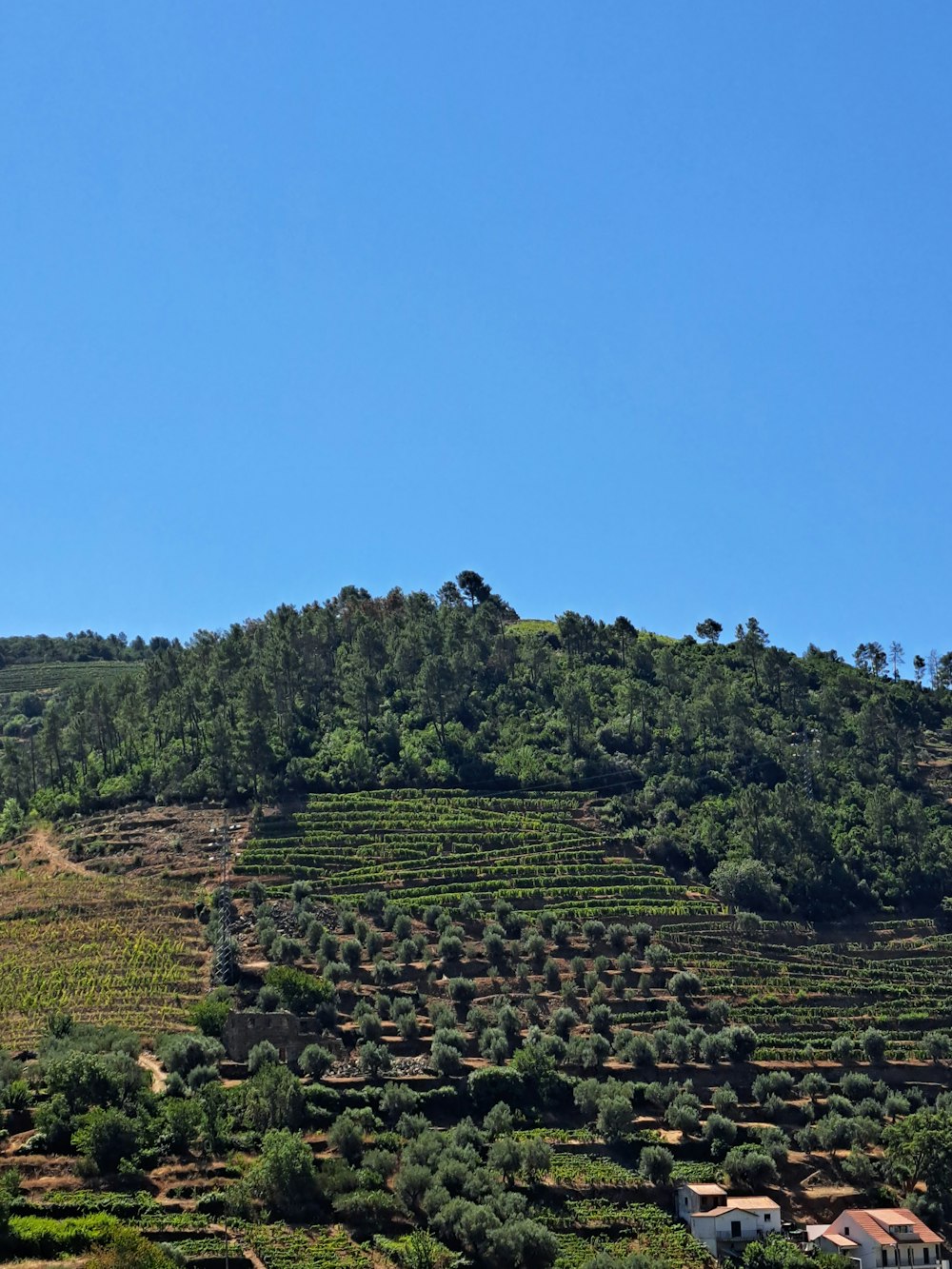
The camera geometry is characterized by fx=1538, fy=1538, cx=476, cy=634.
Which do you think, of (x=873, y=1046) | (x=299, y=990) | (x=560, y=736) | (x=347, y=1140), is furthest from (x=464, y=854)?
(x=347, y=1140)

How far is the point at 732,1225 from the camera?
57469 millimetres

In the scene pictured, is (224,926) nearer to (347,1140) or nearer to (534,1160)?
(347,1140)

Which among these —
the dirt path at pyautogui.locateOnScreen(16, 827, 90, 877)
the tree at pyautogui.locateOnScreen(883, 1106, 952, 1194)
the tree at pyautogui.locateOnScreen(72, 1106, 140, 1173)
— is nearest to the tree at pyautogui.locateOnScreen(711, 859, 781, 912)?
the tree at pyautogui.locateOnScreen(883, 1106, 952, 1194)

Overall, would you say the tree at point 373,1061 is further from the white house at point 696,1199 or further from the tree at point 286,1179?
the white house at point 696,1199

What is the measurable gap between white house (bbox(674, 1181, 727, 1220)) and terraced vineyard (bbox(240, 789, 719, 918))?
938 inches

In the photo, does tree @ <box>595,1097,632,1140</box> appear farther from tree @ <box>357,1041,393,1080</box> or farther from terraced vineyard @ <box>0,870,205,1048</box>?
terraced vineyard @ <box>0,870,205,1048</box>

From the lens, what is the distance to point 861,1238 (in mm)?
57594

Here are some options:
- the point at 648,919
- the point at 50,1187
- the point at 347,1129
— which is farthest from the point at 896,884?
the point at 50,1187

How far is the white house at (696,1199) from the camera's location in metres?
58.3

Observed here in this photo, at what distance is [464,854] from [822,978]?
68.9 ft

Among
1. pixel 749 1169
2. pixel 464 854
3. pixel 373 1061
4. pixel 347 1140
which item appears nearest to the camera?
pixel 347 1140

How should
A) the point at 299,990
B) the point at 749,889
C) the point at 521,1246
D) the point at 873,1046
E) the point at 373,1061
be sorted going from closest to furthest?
1. the point at 521,1246
2. the point at 373,1061
3. the point at 299,990
4. the point at 873,1046
5. the point at 749,889

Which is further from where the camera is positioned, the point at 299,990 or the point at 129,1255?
the point at 299,990

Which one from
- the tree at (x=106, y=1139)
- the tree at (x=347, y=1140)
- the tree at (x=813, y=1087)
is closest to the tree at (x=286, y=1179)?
the tree at (x=347, y=1140)
